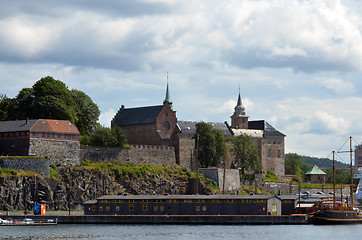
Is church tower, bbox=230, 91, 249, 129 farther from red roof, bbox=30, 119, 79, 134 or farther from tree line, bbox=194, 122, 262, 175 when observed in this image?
red roof, bbox=30, 119, 79, 134

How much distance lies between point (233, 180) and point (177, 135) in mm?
11513

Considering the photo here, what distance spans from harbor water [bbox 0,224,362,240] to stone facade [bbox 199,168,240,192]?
3504 cm

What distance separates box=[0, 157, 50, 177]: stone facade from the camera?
106 meters

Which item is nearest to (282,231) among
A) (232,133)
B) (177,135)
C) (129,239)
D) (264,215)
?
(264,215)

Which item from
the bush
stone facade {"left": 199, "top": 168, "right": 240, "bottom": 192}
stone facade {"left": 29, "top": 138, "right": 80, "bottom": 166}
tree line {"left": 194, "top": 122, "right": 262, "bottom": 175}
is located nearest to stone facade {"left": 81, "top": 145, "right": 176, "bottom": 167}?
stone facade {"left": 29, "top": 138, "right": 80, "bottom": 166}

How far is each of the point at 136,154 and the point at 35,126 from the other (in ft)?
67.1

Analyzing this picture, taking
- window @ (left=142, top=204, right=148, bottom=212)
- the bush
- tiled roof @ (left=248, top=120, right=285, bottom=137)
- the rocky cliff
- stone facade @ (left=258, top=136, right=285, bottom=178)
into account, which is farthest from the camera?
tiled roof @ (left=248, top=120, right=285, bottom=137)

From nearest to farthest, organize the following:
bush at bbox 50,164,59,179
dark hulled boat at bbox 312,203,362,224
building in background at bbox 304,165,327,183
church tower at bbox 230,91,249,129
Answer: dark hulled boat at bbox 312,203,362,224
bush at bbox 50,164,59,179
building in background at bbox 304,165,327,183
church tower at bbox 230,91,249,129

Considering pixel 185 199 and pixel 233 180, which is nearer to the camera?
pixel 185 199

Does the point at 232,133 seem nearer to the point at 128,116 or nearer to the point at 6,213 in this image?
the point at 128,116

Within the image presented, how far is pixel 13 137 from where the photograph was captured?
111 metres

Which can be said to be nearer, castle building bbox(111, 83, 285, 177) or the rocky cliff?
the rocky cliff

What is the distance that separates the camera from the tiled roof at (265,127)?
163 meters

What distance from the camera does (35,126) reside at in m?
111
